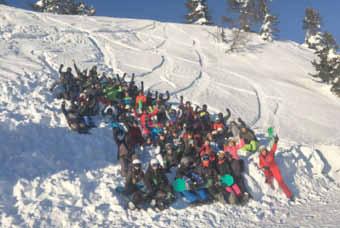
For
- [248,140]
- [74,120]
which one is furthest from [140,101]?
[248,140]

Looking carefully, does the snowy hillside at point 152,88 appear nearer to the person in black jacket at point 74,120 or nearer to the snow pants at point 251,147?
the person in black jacket at point 74,120

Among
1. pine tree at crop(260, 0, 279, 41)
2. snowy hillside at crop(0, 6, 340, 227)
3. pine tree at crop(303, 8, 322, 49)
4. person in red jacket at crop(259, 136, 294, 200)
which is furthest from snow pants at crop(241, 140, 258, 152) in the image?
pine tree at crop(303, 8, 322, 49)

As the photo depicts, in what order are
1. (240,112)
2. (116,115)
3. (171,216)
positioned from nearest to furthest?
1. (171,216)
2. (116,115)
3. (240,112)

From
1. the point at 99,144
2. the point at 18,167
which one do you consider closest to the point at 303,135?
the point at 99,144

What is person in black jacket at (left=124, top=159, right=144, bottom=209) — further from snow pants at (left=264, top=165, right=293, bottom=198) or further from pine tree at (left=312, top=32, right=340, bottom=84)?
pine tree at (left=312, top=32, right=340, bottom=84)

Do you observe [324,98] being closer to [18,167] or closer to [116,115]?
[116,115]

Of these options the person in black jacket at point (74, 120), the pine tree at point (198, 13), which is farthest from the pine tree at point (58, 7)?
the person in black jacket at point (74, 120)
